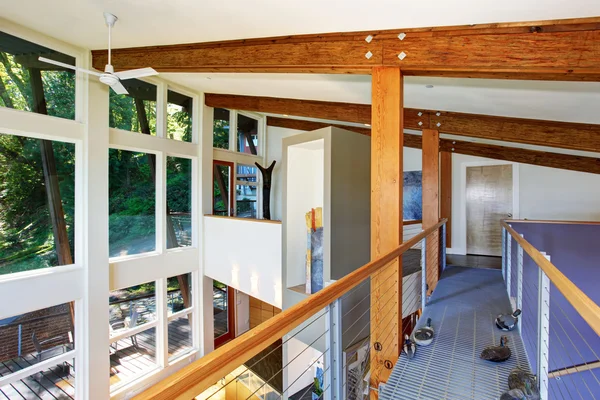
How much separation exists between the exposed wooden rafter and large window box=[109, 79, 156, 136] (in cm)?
249

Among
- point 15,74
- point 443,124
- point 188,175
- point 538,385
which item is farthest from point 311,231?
point 15,74

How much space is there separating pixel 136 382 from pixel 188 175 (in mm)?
4010

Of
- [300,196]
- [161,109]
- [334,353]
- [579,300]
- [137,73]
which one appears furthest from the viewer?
[161,109]

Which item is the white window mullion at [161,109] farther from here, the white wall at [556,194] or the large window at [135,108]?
the white wall at [556,194]

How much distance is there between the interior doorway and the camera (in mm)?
7215

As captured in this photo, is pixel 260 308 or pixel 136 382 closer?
pixel 136 382

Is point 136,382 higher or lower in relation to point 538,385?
lower

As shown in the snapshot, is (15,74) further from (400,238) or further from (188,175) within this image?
(400,238)

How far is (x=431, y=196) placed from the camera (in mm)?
4852

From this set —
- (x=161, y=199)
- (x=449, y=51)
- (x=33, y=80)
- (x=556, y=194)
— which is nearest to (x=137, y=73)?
(x=33, y=80)

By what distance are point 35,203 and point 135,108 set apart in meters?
2.25

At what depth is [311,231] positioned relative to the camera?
4551 mm

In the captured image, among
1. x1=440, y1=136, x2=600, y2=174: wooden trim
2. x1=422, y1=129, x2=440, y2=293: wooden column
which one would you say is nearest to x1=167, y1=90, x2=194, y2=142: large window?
x1=422, y1=129, x2=440, y2=293: wooden column

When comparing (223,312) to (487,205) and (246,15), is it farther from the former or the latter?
(246,15)
